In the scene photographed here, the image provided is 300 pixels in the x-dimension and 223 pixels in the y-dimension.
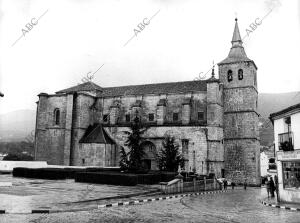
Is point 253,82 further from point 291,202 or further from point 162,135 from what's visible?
point 291,202

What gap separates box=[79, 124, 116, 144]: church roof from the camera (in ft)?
150

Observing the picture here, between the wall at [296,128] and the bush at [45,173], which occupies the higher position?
the wall at [296,128]

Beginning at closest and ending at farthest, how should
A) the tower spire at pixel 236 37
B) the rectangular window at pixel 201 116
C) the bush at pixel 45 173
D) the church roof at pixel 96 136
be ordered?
the bush at pixel 45 173 < the rectangular window at pixel 201 116 < the church roof at pixel 96 136 < the tower spire at pixel 236 37

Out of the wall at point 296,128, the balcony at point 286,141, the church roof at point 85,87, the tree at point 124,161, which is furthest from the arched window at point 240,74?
the wall at point 296,128

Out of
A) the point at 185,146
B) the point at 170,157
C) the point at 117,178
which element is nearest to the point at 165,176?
the point at 117,178

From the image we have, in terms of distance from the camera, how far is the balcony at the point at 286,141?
18094 millimetres

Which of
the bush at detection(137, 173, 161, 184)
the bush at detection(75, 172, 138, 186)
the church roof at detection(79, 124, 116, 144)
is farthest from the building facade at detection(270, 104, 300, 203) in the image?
the church roof at detection(79, 124, 116, 144)

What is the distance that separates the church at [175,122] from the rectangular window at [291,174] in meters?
23.4

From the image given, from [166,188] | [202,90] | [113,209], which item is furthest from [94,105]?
[113,209]

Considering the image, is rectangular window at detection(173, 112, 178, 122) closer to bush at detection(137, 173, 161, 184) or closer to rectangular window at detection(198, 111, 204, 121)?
rectangular window at detection(198, 111, 204, 121)

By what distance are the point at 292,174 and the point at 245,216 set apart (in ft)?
22.1

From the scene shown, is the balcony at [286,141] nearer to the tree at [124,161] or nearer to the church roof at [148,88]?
the tree at [124,161]

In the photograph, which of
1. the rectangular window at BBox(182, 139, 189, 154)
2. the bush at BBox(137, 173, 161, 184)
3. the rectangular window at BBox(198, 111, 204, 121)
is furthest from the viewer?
the rectangular window at BBox(198, 111, 204, 121)

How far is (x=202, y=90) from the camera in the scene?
45.7m
